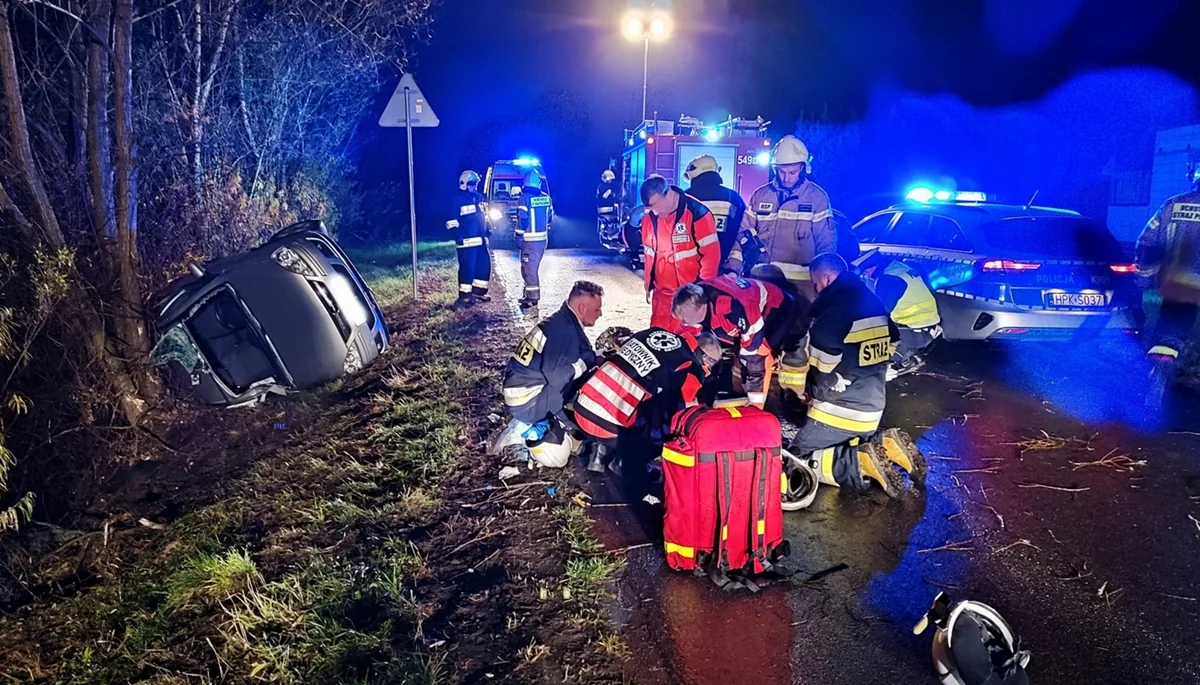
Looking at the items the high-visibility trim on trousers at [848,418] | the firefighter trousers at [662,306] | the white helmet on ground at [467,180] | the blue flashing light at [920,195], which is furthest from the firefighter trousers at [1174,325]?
the white helmet on ground at [467,180]

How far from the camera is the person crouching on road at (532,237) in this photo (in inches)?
367

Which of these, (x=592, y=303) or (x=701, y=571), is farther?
(x=592, y=303)

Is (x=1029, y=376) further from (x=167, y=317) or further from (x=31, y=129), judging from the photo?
(x=31, y=129)

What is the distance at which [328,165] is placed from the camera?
49.4 feet

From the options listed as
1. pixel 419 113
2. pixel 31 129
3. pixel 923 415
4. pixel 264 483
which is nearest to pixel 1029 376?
pixel 923 415

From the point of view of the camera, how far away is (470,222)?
948cm

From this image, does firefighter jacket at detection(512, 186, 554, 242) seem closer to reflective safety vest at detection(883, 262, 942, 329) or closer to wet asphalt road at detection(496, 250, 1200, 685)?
reflective safety vest at detection(883, 262, 942, 329)

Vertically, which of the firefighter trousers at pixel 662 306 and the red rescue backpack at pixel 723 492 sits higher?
the firefighter trousers at pixel 662 306

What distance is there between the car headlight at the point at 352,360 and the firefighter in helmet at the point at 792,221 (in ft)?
10.5

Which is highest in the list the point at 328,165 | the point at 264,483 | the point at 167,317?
the point at 328,165

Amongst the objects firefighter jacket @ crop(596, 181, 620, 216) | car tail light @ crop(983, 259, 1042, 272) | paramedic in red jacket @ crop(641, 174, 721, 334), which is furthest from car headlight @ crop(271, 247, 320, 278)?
firefighter jacket @ crop(596, 181, 620, 216)

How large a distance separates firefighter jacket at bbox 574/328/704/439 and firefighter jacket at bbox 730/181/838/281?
2051 millimetres

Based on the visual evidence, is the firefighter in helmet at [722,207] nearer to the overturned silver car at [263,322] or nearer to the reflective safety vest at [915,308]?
the reflective safety vest at [915,308]

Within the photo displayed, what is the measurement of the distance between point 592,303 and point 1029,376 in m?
4.26
